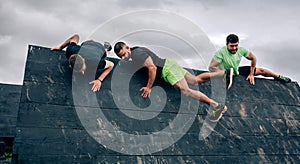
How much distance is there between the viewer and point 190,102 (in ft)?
11.6

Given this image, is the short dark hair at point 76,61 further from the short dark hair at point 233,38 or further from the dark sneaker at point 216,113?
the short dark hair at point 233,38

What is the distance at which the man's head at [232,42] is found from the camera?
13.6ft

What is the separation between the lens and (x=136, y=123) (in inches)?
118

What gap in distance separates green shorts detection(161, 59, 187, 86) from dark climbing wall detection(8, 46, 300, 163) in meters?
0.10

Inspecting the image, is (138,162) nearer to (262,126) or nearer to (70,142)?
(70,142)

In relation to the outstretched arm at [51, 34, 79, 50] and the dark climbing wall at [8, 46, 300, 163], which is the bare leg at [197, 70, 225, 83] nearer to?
the dark climbing wall at [8, 46, 300, 163]

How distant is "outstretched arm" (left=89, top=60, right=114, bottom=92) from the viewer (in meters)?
3.11

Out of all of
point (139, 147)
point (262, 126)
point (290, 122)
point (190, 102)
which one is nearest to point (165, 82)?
point (190, 102)

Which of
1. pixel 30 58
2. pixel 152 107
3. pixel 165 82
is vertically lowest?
pixel 152 107

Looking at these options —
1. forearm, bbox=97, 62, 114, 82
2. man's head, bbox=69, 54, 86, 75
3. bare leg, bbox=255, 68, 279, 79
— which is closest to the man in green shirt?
bare leg, bbox=255, 68, 279, 79

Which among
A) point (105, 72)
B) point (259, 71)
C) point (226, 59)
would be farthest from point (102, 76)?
point (259, 71)

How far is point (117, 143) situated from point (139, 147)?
23 cm

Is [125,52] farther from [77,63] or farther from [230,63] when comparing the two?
[230,63]

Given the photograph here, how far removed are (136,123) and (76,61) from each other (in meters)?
0.97
